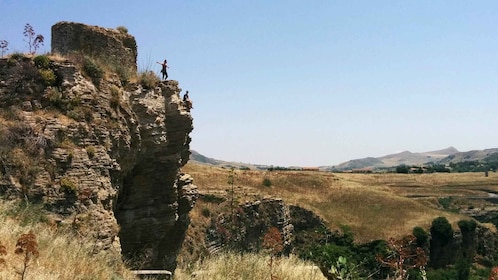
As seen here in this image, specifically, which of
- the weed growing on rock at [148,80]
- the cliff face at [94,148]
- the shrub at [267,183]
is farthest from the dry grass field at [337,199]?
the weed growing on rock at [148,80]

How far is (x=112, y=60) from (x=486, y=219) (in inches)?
3894

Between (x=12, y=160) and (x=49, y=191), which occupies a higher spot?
(x=12, y=160)

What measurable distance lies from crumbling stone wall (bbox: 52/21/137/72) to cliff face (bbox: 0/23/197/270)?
0.23 metres

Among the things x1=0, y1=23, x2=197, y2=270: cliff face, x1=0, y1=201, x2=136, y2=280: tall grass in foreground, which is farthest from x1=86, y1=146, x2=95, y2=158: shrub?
x1=0, y1=201, x2=136, y2=280: tall grass in foreground

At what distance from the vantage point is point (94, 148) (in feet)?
43.6

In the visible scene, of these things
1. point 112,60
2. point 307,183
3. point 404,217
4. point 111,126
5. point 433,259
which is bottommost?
point 433,259

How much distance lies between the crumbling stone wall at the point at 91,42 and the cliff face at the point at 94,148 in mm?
225

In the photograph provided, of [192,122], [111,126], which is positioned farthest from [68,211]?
[192,122]

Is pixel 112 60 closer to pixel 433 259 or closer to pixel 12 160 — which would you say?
pixel 12 160

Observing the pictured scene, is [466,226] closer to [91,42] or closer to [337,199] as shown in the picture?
[337,199]

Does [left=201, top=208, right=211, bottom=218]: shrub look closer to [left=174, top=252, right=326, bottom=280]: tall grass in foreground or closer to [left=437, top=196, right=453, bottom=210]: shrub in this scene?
[left=174, top=252, right=326, bottom=280]: tall grass in foreground

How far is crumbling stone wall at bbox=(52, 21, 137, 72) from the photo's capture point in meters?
16.9

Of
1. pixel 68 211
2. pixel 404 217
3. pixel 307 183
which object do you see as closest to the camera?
pixel 68 211

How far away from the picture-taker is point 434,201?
97625 mm
